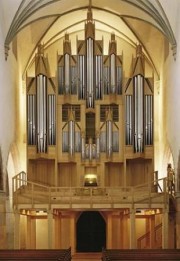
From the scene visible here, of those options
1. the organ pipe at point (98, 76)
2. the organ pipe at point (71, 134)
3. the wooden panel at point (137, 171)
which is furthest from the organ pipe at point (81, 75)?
the wooden panel at point (137, 171)

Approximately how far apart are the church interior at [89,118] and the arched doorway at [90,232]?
0.05 meters

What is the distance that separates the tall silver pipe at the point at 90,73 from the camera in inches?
1174

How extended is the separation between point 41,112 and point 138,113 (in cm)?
462

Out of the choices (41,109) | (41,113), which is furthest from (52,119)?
(41,109)

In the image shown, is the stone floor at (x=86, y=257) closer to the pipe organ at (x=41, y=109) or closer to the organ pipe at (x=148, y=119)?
the pipe organ at (x=41, y=109)

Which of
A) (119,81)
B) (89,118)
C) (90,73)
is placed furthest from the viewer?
(89,118)

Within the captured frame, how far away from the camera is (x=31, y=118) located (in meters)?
30.0

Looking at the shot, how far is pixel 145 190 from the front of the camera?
1049 inches

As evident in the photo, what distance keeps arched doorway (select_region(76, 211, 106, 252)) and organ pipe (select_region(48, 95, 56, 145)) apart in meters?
4.71

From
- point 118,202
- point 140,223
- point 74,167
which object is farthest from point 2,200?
point 140,223

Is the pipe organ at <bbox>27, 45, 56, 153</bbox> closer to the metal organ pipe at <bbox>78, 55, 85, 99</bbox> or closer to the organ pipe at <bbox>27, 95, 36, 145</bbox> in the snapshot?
the organ pipe at <bbox>27, 95, 36, 145</bbox>

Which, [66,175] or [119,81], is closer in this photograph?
[119,81]

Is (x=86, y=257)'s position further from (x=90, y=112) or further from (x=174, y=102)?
(x=174, y=102)

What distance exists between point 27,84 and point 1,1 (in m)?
6.09
